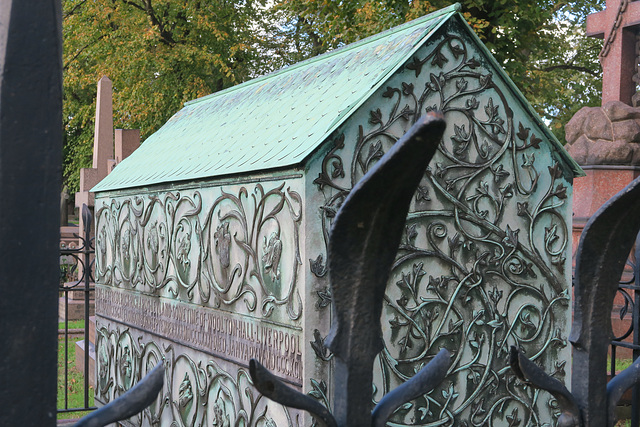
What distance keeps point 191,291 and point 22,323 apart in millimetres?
2566

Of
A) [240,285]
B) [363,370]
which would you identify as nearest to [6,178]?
[363,370]

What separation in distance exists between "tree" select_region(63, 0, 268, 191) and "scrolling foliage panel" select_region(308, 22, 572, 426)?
51.8 feet

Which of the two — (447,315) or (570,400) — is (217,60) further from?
(570,400)

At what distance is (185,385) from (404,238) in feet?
4.72

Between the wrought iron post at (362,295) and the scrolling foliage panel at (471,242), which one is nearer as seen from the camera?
the wrought iron post at (362,295)

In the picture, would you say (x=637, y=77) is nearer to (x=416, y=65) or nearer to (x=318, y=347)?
(x=416, y=65)

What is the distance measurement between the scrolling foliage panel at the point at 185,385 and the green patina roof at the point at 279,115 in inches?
33.5

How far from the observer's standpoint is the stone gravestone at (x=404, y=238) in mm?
2629

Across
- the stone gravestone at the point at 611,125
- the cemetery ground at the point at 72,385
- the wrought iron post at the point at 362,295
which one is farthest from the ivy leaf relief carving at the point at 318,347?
the stone gravestone at the point at 611,125

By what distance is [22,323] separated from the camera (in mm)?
963

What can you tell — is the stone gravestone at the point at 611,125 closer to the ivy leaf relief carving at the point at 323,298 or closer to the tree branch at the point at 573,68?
the ivy leaf relief carving at the point at 323,298

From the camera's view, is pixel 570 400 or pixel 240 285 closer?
pixel 570 400

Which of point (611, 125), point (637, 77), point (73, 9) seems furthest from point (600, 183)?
point (73, 9)

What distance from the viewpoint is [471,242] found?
2.93 metres
